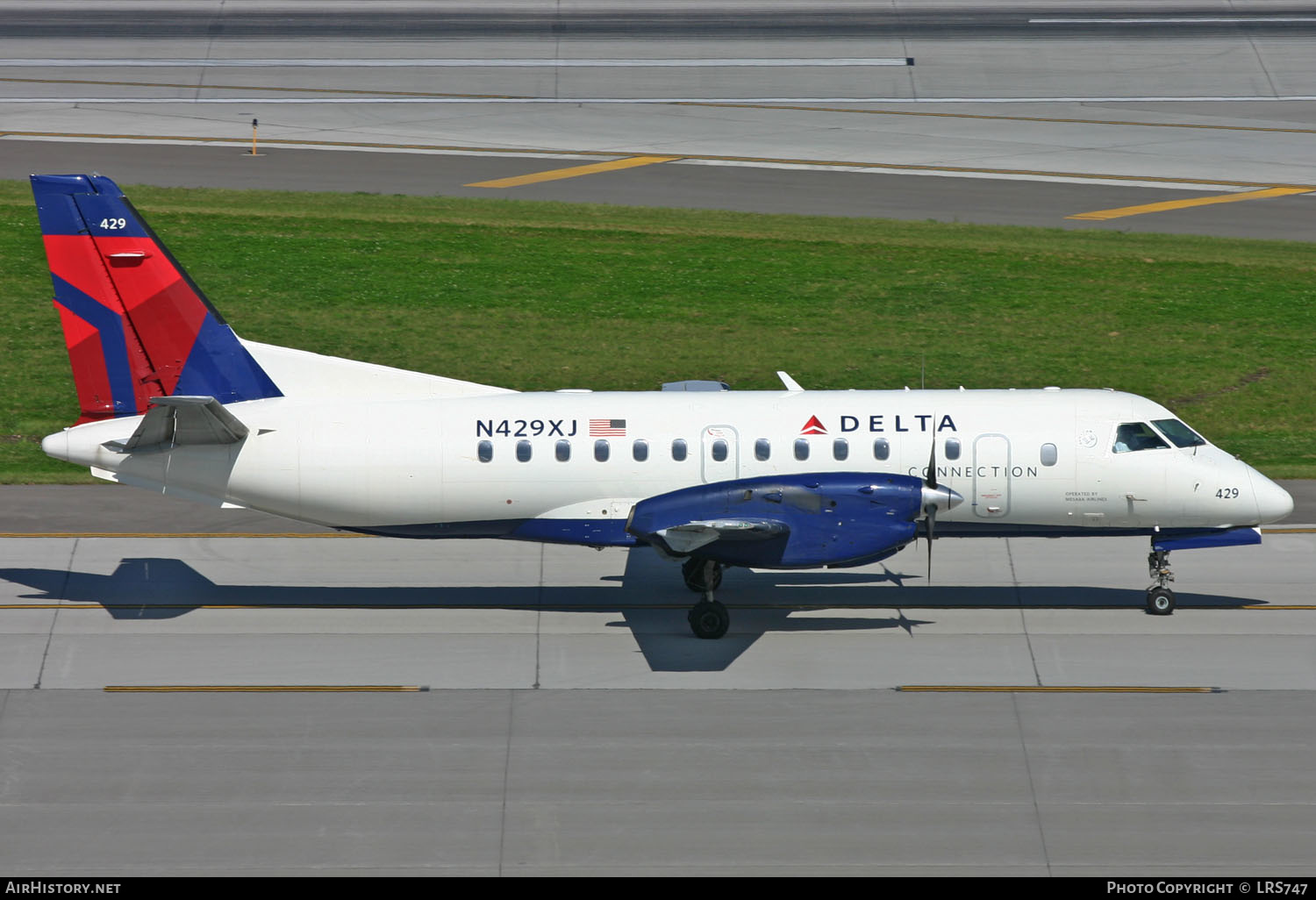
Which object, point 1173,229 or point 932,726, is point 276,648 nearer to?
point 932,726

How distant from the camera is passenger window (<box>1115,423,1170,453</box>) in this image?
22.2 m

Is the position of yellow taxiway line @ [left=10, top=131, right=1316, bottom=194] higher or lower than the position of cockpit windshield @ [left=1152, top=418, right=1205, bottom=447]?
higher

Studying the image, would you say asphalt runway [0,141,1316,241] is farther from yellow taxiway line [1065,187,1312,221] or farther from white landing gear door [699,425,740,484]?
white landing gear door [699,425,740,484]

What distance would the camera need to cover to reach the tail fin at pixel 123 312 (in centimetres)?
2184

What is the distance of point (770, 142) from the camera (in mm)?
50156

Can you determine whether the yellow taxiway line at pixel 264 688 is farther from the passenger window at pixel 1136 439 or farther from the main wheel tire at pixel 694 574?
the passenger window at pixel 1136 439

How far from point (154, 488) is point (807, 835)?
1140cm

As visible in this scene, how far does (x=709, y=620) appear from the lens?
2172 centimetres

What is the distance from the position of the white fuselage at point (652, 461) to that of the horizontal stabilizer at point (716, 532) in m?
1.58

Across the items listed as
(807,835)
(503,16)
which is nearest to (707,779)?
(807,835)

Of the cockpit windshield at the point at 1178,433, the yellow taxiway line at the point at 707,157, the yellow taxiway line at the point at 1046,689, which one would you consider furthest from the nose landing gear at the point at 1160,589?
the yellow taxiway line at the point at 707,157

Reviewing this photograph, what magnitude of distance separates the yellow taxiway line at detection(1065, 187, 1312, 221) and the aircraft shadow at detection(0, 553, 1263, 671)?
903 inches

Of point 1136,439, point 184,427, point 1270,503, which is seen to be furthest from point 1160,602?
point 184,427

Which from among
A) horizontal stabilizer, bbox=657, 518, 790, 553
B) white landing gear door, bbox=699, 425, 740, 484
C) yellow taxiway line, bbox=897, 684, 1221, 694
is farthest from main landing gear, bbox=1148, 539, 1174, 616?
white landing gear door, bbox=699, 425, 740, 484
